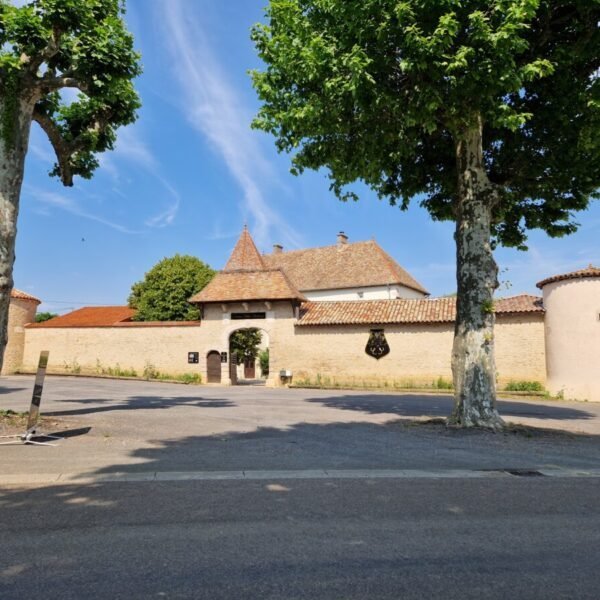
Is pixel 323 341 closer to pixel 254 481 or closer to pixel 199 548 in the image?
pixel 254 481

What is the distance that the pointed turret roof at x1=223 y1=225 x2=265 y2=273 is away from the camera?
31.2m

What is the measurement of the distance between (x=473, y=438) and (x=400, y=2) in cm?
765

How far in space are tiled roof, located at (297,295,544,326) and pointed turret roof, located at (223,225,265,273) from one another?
4.97 meters

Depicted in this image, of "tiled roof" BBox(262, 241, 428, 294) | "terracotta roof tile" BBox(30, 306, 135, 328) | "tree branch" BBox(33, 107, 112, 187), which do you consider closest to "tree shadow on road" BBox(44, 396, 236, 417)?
"tree branch" BBox(33, 107, 112, 187)

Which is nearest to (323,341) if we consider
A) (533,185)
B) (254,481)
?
(533,185)

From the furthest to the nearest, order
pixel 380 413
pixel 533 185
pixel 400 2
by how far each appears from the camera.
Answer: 1. pixel 380 413
2. pixel 533 185
3. pixel 400 2

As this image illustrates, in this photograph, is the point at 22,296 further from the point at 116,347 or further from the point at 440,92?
the point at 440,92

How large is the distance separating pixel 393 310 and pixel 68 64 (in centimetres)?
1890

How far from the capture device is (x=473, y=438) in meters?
9.54

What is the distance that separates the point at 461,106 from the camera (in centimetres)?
959

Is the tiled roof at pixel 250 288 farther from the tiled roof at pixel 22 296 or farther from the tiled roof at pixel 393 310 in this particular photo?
the tiled roof at pixel 22 296

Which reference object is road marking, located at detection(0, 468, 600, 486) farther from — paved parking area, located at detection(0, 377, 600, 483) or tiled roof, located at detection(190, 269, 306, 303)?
tiled roof, located at detection(190, 269, 306, 303)

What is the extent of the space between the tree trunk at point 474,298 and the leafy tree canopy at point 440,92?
54cm

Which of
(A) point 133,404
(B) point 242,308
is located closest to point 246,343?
(B) point 242,308
